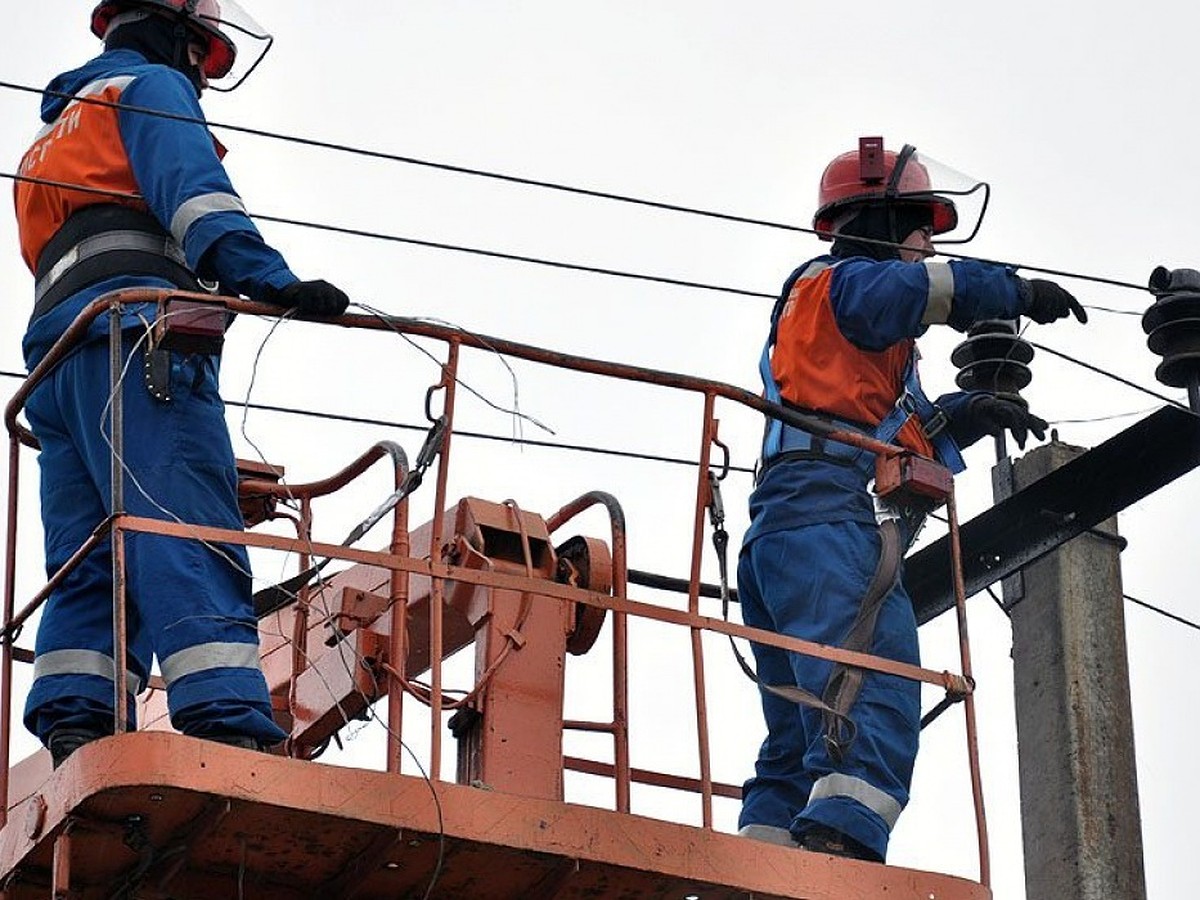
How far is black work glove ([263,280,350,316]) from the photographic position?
8109 millimetres

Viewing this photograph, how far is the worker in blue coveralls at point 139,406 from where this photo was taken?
8.03m

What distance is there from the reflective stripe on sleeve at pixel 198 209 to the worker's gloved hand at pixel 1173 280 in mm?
3789

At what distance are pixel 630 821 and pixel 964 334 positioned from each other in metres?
3.48

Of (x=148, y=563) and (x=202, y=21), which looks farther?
(x=202, y=21)

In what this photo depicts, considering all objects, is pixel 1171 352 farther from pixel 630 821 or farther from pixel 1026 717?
pixel 630 821

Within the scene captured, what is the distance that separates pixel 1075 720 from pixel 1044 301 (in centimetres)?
150

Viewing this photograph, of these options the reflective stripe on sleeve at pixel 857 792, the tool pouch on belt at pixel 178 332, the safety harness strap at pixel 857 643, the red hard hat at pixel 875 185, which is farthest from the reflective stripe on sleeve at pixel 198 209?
the red hard hat at pixel 875 185

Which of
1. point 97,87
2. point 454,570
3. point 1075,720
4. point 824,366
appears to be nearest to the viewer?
point 454,570

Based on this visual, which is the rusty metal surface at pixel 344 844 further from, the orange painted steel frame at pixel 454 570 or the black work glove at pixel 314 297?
the black work glove at pixel 314 297

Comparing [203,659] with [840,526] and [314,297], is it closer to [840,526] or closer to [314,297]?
[314,297]

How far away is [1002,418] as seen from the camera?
10.6m

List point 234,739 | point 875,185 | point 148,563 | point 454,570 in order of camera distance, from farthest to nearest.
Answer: point 875,185 → point 454,570 → point 148,563 → point 234,739

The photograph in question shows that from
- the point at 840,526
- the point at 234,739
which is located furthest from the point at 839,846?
the point at 234,739

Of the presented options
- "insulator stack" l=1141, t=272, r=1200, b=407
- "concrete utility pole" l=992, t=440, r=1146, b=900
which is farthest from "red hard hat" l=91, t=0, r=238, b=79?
"insulator stack" l=1141, t=272, r=1200, b=407
